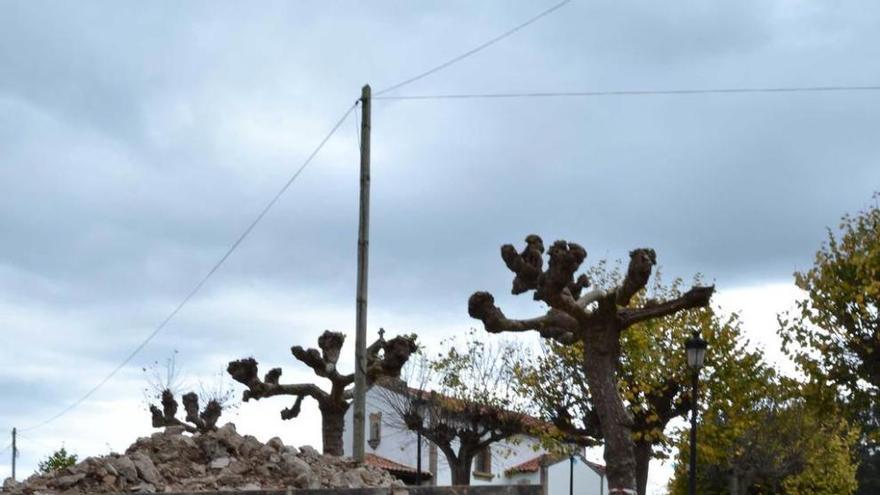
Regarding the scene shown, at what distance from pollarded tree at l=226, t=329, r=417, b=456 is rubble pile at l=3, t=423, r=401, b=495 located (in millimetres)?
7216

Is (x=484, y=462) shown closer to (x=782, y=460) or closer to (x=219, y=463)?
(x=782, y=460)

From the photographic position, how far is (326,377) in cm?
2647

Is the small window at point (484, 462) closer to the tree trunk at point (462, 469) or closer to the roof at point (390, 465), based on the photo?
the roof at point (390, 465)

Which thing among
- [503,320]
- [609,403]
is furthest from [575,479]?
[503,320]

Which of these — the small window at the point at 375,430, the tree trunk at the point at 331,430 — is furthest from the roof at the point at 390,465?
the tree trunk at the point at 331,430

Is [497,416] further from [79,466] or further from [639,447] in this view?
[79,466]

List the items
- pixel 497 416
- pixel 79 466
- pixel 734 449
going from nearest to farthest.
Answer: pixel 79 466 < pixel 497 416 < pixel 734 449

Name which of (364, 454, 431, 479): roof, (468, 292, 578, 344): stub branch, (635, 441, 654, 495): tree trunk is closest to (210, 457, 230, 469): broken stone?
(468, 292, 578, 344): stub branch

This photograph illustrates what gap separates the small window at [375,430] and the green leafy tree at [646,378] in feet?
70.4

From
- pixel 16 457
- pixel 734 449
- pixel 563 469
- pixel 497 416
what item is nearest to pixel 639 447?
pixel 497 416

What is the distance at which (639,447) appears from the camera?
1206 inches

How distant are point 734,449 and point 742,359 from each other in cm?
1284

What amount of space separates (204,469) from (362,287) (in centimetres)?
386

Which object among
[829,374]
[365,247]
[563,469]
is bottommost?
[563,469]
